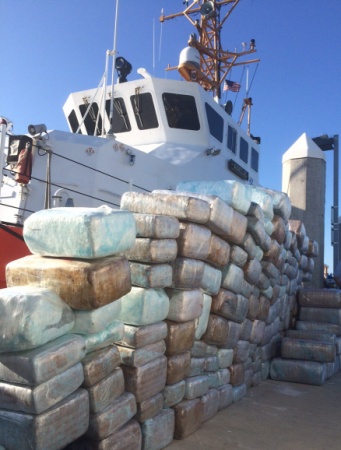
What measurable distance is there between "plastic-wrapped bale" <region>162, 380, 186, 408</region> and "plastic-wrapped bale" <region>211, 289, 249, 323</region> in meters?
0.62

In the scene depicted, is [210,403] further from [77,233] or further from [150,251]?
[77,233]

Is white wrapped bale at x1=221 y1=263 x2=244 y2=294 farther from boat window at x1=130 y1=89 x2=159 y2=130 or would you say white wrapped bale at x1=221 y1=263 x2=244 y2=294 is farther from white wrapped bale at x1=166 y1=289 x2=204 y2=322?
boat window at x1=130 y1=89 x2=159 y2=130

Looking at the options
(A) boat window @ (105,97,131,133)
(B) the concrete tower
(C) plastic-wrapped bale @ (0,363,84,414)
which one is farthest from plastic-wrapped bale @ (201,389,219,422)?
(A) boat window @ (105,97,131,133)

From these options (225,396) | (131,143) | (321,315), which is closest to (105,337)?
(225,396)

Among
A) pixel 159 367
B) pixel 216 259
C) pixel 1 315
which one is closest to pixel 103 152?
pixel 216 259

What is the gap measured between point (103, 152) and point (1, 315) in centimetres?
409

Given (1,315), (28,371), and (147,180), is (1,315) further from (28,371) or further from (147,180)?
(147,180)

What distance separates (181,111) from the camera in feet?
24.6

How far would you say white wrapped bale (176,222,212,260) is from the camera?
2.54m

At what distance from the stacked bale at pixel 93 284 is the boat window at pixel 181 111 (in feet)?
18.4

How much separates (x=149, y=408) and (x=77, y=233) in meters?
1.00

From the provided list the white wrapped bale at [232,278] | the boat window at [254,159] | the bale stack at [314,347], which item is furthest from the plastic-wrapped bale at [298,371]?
the boat window at [254,159]

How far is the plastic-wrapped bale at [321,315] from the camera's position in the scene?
4.73m

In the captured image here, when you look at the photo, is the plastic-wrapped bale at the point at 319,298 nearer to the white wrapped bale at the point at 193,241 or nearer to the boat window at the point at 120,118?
the white wrapped bale at the point at 193,241
